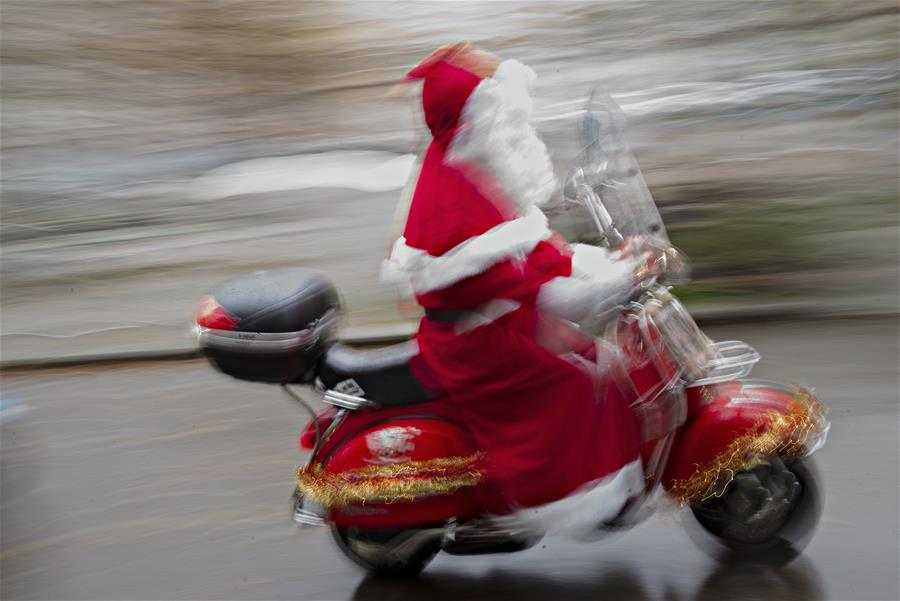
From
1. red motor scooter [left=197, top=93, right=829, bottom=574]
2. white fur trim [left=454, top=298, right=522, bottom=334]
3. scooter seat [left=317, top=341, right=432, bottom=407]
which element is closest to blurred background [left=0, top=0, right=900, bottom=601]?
red motor scooter [left=197, top=93, right=829, bottom=574]

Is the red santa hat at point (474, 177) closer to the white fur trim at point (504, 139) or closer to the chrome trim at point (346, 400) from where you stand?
the white fur trim at point (504, 139)

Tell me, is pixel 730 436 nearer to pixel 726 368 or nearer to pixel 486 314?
pixel 726 368

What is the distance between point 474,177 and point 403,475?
865mm

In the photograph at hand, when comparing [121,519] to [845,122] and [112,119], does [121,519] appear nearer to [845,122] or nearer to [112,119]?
[845,122]

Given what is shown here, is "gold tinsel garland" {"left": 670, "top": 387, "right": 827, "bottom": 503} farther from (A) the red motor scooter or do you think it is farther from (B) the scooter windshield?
(B) the scooter windshield

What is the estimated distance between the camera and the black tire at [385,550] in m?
3.30

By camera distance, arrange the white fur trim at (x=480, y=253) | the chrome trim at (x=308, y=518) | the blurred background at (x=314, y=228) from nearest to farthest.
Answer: the white fur trim at (x=480, y=253) < the chrome trim at (x=308, y=518) < the blurred background at (x=314, y=228)

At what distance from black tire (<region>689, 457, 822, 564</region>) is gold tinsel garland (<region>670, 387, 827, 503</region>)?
0.09m

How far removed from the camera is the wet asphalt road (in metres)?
3.36

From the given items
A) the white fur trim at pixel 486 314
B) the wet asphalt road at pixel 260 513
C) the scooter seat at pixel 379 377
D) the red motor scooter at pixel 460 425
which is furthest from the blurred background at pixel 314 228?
the scooter seat at pixel 379 377

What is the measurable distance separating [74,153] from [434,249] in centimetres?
824

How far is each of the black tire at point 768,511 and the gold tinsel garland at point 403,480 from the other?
779 mm

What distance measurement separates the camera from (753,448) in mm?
3072

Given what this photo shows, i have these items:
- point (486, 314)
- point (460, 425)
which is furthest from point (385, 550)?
point (486, 314)
